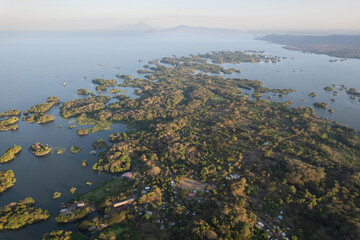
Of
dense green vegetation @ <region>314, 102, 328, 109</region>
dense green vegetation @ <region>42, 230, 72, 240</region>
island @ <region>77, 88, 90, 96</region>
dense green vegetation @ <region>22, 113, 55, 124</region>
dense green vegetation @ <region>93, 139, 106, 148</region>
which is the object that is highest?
dense green vegetation @ <region>314, 102, 328, 109</region>

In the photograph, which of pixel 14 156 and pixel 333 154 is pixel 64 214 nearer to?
pixel 14 156

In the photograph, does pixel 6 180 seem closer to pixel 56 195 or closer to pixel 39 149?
pixel 39 149

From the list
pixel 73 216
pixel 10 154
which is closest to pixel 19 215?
pixel 73 216

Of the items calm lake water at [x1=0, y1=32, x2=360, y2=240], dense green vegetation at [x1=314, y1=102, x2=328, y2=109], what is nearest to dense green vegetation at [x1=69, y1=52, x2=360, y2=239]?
calm lake water at [x1=0, y1=32, x2=360, y2=240]

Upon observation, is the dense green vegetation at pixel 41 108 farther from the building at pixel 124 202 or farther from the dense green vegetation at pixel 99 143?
the building at pixel 124 202

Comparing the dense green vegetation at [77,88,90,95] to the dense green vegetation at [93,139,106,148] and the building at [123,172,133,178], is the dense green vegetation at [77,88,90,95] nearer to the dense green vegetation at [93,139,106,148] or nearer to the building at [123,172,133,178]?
the dense green vegetation at [93,139,106,148]
